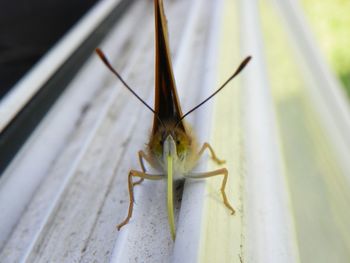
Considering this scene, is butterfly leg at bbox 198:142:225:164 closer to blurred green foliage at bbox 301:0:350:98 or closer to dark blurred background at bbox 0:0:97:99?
dark blurred background at bbox 0:0:97:99

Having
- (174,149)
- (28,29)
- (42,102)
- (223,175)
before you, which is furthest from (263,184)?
(28,29)

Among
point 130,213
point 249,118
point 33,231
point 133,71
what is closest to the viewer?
point 130,213

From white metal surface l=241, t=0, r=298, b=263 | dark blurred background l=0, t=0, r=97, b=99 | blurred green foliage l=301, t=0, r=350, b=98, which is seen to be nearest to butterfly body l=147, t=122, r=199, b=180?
white metal surface l=241, t=0, r=298, b=263

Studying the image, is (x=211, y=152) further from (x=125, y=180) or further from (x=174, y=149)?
(x=125, y=180)

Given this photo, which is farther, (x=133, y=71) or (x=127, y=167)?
(x=133, y=71)

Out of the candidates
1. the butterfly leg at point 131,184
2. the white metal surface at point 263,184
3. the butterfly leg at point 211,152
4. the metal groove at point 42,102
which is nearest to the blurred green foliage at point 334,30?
the white metal surface at point 263,184

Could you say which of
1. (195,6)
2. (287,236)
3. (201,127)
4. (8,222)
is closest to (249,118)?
(201,127)

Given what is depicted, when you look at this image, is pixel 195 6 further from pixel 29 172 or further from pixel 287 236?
pixel 287 236
